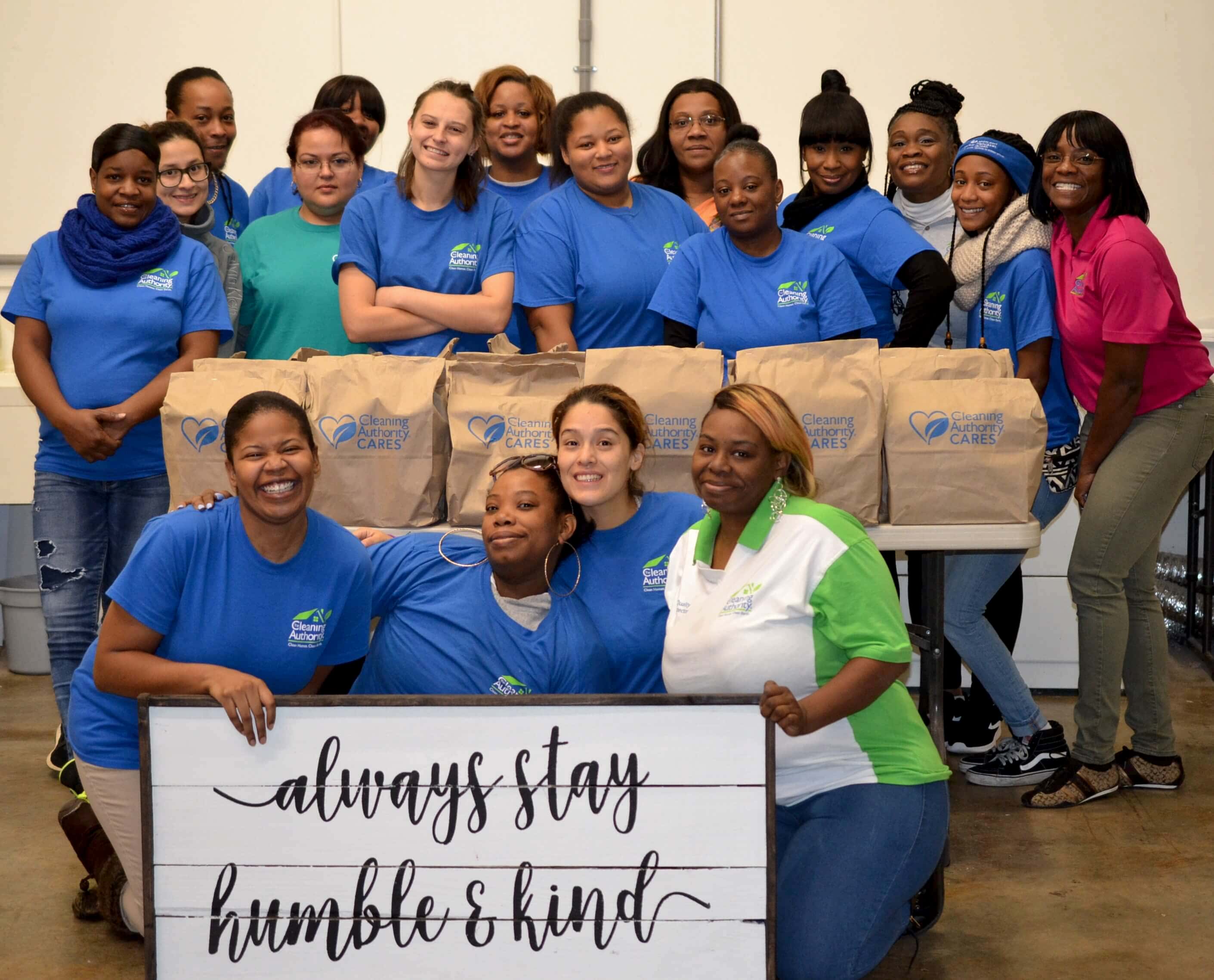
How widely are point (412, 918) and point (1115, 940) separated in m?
1.52

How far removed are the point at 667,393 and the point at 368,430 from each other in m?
0.64

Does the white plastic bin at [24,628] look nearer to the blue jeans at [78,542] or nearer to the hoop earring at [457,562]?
the blue jeans at [78,542]

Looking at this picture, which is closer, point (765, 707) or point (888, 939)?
point (765, 707)

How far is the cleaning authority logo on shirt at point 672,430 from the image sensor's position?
2.72 meters

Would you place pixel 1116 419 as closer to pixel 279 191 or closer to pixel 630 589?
pixel 630 589

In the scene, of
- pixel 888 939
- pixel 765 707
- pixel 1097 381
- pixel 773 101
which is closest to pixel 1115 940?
pixel 888 939

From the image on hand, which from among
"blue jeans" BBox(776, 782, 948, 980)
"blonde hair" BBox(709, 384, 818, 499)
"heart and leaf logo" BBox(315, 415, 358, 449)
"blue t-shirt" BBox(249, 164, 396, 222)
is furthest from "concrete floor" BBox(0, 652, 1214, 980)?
"blue t-shirt" BBox(249, 164, 396, 222)

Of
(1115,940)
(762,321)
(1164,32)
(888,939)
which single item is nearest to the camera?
(888,939)

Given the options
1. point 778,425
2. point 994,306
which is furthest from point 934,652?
point 994,306

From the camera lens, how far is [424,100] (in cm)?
321

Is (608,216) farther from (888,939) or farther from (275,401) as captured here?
(888,939)

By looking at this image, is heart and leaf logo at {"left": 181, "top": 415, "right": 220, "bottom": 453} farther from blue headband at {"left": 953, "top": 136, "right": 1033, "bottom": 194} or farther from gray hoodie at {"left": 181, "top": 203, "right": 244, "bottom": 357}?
blue headband at {"left": 953, "top": 136, "right": 1033, "bottom": 194}

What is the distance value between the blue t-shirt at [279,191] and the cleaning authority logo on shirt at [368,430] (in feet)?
4.53

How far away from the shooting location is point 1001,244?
3416 millimetres
